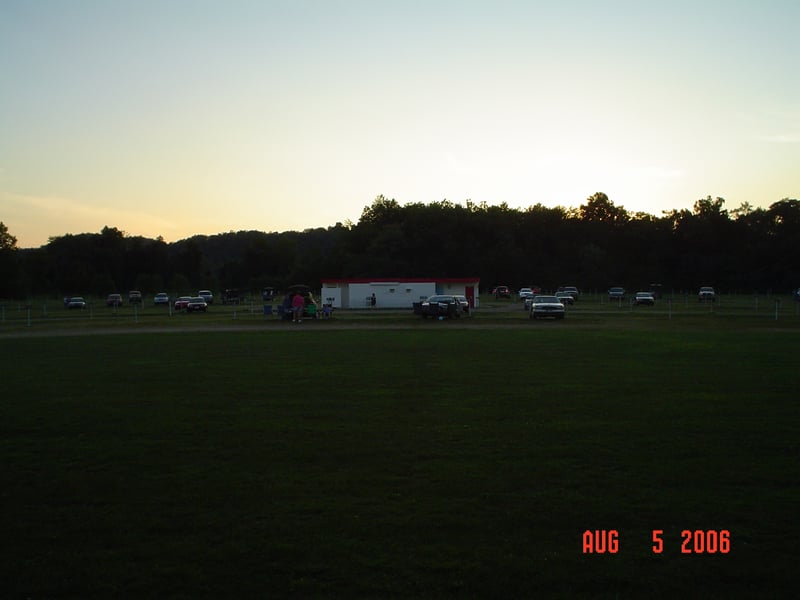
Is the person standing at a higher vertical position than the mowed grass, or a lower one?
higher

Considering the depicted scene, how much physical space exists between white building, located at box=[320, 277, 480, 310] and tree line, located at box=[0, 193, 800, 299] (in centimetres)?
4392

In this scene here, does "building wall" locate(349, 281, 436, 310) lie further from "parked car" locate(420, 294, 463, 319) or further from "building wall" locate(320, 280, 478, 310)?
"parked car" locate(420, 294, 463, 319)

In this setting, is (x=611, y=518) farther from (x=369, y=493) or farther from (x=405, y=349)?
(x=405, y=349)

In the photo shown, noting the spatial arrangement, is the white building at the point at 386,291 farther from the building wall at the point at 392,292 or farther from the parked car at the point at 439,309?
the parked car at the point at 439,309

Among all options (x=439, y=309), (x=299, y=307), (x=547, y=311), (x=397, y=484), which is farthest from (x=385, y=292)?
(x=397, y=484)

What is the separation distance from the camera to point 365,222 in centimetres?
13250

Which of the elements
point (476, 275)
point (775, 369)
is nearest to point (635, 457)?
point (775, 369)

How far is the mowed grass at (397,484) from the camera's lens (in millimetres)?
5844

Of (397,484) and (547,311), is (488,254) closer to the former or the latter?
(547,311)

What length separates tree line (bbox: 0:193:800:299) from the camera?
4569 inches

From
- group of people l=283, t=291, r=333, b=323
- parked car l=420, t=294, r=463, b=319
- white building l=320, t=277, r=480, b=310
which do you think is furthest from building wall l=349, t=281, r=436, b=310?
parked car l=420, t=294, r=463, b=319

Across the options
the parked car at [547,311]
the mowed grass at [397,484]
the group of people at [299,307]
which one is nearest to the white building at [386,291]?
the group of people at [299,307]

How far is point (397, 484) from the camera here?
819 cm

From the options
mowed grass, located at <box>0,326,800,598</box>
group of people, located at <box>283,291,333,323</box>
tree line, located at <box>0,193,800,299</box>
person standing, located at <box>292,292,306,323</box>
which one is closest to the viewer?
mowed grass, located at <box>0,326,800,598</box>
